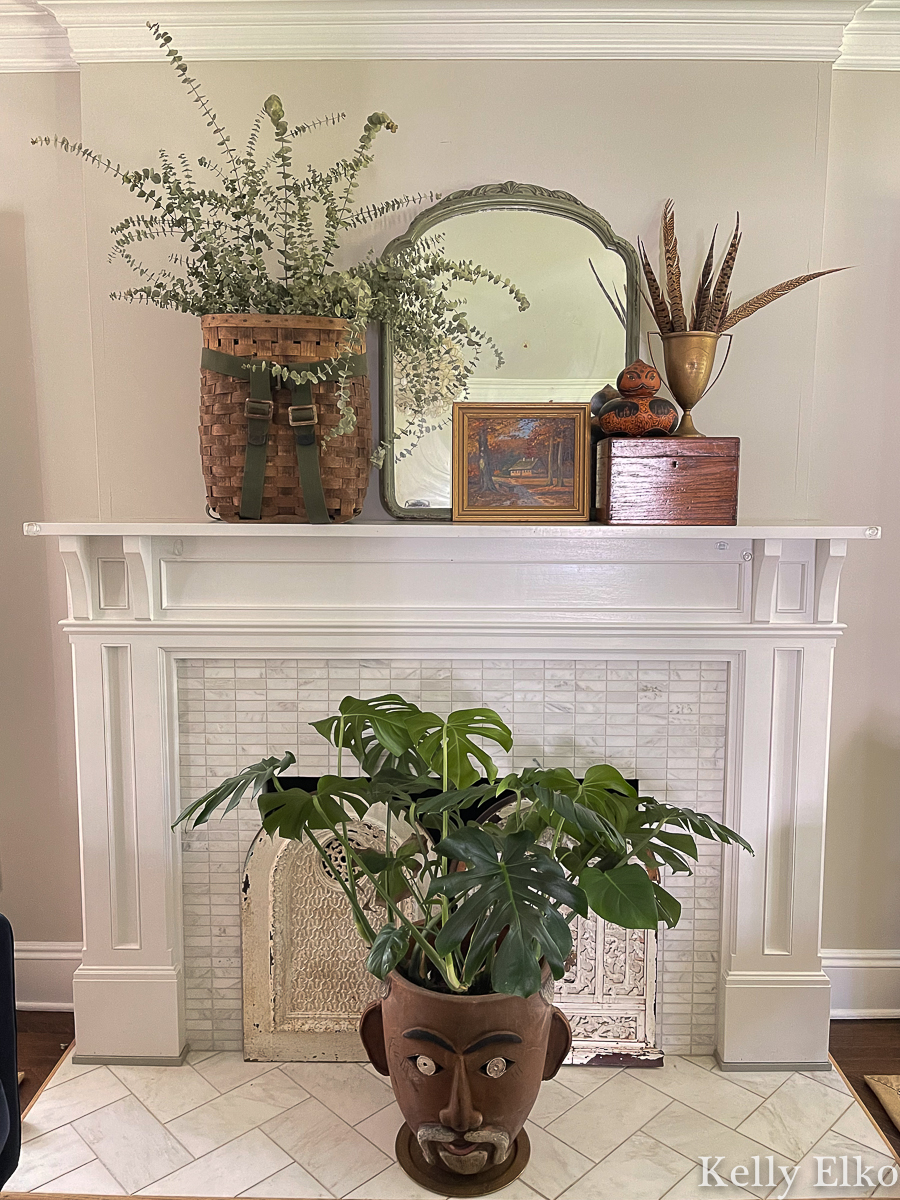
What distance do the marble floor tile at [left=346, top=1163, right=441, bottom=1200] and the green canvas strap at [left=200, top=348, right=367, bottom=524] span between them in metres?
1.24

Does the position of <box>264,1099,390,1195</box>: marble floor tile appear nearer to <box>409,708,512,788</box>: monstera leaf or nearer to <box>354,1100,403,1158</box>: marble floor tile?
<box>354,1100,403,1158</box>: marble floor tile

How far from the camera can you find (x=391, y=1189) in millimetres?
1602

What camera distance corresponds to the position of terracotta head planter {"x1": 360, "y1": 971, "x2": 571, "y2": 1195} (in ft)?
4.89

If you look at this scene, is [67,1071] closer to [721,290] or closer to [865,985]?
[865,985]

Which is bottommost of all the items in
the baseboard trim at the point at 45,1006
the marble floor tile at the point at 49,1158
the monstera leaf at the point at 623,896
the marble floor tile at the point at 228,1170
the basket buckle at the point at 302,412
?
the baseboard trim at the point at 45,1006

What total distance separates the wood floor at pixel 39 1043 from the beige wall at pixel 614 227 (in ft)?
0.88

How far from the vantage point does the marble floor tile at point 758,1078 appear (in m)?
1.88

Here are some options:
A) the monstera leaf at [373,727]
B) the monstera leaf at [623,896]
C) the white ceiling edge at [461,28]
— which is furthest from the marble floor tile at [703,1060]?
the white ceiling edge at [461,28]

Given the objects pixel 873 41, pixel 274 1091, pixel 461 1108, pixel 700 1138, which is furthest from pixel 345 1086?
pixel 873 41

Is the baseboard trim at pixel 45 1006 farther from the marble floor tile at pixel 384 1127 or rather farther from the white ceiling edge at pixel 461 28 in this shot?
the white ceiling edge at pixel 461 28

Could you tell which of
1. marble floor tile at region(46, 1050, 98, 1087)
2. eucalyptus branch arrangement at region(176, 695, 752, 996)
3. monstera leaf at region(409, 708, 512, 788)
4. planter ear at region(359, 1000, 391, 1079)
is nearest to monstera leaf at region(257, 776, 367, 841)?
Answer: eucalyptus branch arrangement at region(176, 695, 752, 996)

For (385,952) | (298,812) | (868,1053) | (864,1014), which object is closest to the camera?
(385,952)

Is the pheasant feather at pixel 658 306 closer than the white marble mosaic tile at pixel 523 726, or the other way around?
the pheasant feather at pixel 658 306

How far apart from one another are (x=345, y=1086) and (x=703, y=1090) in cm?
76
